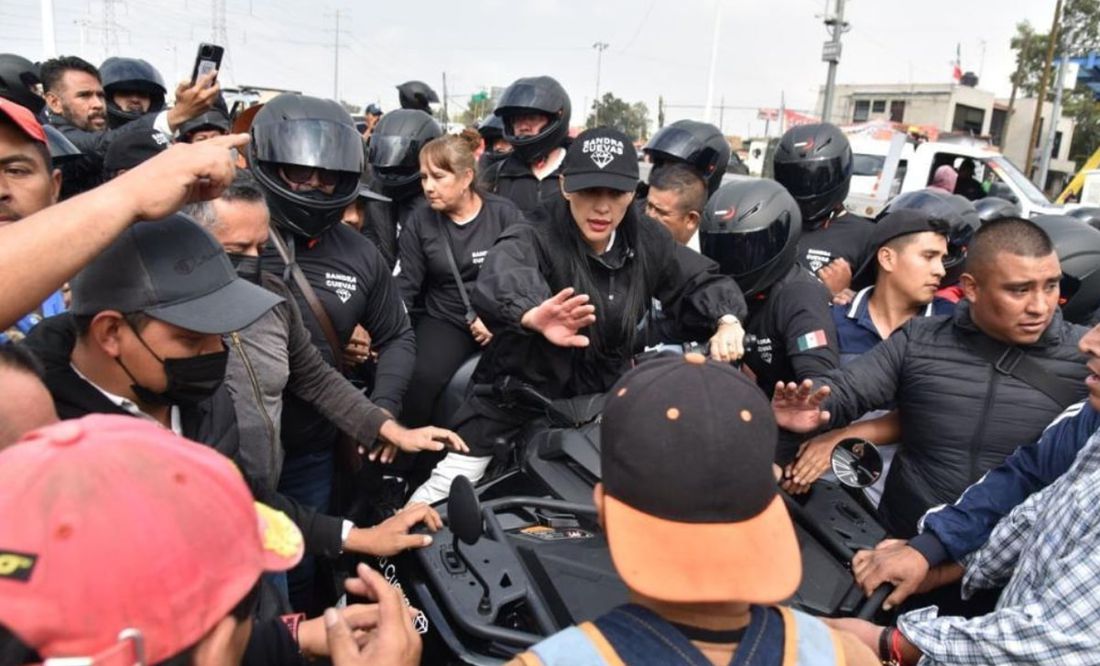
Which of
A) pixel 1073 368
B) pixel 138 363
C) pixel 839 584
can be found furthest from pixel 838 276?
pixel 138 363

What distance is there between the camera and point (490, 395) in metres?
3.04

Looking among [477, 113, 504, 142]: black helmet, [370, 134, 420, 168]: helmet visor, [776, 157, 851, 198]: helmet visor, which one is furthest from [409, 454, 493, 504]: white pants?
[477, 113, 504, 142]: black helmet

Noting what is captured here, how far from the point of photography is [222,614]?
0.96 metres

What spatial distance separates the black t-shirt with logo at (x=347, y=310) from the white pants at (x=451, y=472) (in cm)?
30

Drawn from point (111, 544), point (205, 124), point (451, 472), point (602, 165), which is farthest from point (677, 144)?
point (111, 544)

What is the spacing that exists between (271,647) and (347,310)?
69.2 inches

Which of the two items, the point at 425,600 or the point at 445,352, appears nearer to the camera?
the point at 425,600

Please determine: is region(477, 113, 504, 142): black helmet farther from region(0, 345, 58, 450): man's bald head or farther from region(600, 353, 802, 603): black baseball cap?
region(600, 353, 802, 603): black baseball cap

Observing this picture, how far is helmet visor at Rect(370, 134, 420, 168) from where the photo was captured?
5.36 meters

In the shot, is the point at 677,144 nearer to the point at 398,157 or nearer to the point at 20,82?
the point at 398,157

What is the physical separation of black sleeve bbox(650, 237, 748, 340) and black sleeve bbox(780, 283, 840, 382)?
0.22 metres

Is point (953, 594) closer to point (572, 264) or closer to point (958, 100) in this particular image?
point (572, 264)

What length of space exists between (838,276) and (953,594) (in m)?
2.10

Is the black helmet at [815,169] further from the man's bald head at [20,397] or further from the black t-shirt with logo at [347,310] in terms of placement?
the man's bald head at [20,397]
